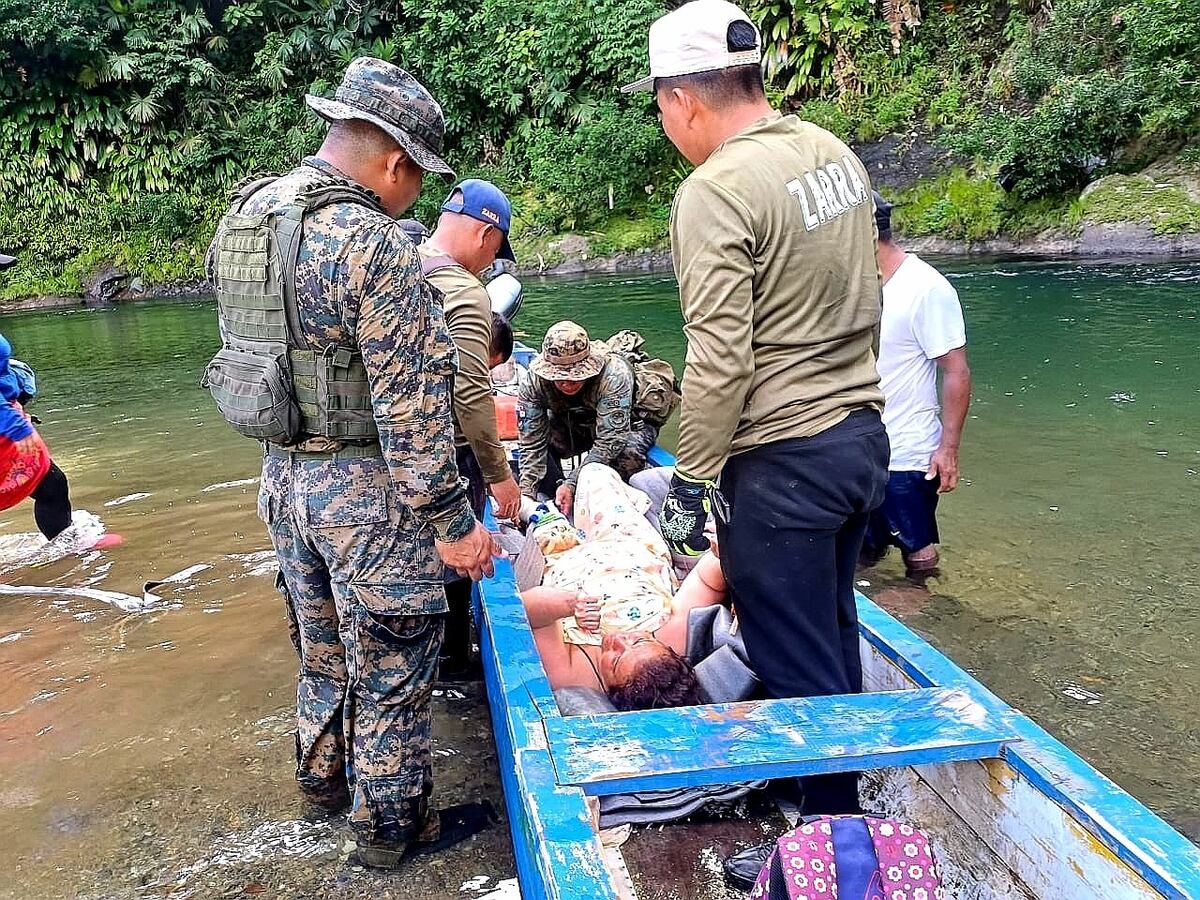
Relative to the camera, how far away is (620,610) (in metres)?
3.35

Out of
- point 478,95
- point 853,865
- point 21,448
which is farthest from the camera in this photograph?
point 478,95

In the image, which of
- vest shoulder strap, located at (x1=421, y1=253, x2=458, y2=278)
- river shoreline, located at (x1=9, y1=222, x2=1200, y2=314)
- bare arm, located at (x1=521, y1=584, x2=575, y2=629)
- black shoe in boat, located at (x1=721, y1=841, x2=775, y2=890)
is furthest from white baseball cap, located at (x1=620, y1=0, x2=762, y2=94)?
river shoreline, located at (x1=9, y1=222, x2=1200, y2=314)

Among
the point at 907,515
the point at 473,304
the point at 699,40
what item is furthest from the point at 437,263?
the point at 907,515

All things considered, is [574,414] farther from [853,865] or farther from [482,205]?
[853,865]

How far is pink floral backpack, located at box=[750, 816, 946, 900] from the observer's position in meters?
1.75

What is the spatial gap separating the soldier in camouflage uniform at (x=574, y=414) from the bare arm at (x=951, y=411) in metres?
1.58

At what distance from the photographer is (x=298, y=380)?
2369mm

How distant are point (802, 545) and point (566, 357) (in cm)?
265

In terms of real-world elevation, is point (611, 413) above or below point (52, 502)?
above

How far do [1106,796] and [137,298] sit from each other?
23.2 metres

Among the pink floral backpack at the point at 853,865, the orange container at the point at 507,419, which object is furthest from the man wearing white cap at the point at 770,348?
the orange container at the point at 507,419

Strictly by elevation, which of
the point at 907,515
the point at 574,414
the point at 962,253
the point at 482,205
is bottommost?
the point at 907,515

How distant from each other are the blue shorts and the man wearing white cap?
1.94 meters

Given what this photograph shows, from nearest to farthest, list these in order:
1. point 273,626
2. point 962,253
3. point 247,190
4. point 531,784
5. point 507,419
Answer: point 531,784
point 247,190
point 273,626
point 507,419
point 962,253
